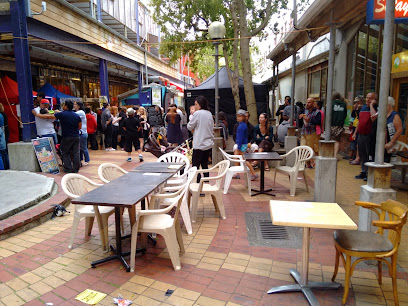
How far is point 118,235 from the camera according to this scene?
357cm

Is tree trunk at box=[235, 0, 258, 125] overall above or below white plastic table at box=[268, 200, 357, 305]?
above

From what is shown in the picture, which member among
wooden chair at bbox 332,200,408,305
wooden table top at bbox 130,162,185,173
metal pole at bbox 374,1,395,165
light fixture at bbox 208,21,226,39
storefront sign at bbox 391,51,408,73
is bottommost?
wooden chair at bbox 332,200,408,305

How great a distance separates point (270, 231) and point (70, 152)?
5727mm

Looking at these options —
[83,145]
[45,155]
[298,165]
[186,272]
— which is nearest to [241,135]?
[298,165]

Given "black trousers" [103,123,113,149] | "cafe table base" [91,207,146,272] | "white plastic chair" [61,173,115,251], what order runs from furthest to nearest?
"black trousers" [103,123,113,149], "white plastic chair" [61,173,115,251], "cafe table base" [91,207,146,272]

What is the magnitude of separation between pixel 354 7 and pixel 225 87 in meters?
9.54

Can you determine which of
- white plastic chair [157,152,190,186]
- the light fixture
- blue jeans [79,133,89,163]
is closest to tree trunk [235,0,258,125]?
the light fixture

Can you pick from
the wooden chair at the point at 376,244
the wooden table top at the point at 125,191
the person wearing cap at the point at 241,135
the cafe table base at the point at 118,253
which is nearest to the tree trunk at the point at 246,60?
the person wearing cap at the point at 241,135

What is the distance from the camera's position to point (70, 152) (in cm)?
805

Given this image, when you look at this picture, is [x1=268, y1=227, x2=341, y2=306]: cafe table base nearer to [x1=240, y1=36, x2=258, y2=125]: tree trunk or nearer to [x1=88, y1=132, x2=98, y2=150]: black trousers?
[x1=240, y1=36, x2=258, y2=125]: tree trunk

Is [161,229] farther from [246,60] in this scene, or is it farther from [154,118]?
[154,118]

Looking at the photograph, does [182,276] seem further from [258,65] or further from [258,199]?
[258,65]

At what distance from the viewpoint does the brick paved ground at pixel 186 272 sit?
2912 millimetres

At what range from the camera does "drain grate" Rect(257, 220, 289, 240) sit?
434 cm
